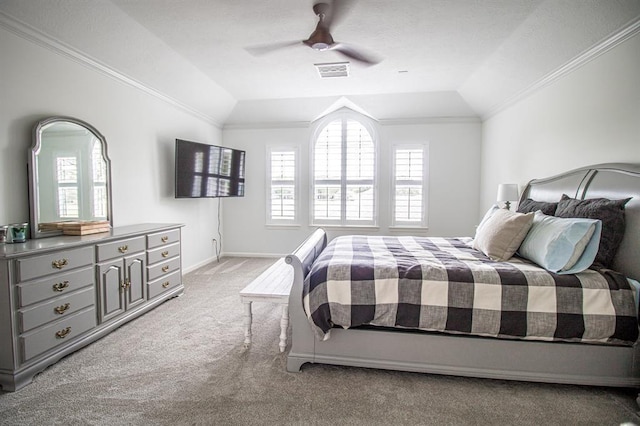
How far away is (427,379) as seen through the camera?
6.89 ft

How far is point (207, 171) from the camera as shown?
470 centimetres

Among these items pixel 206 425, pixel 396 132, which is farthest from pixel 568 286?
pixel 396 132

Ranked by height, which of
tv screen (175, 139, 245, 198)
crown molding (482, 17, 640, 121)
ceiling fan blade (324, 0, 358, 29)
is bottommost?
tv screen (175, 139, 245, 198)

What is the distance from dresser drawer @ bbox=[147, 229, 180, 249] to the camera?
127 inches

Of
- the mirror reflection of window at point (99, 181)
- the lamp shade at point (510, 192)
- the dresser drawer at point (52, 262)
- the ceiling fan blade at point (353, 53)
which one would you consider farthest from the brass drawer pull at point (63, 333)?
the lamp shade at point (510, 192)

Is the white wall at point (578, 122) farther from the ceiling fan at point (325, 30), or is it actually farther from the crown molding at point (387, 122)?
the ceiling fan at point (325, 30)

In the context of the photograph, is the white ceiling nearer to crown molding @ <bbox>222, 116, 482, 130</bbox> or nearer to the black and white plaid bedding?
crown molding @ <bbox>222, 116, 482, 130</bbox>

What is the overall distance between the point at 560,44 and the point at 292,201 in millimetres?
4286

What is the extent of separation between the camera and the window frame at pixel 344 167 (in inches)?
221

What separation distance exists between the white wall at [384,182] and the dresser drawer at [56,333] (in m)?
3.48

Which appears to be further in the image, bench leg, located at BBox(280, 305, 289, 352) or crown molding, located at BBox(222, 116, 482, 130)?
crown molding, located at BBox(222, 116, 482, 130)

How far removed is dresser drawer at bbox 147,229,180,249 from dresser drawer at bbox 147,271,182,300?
0.38 metres

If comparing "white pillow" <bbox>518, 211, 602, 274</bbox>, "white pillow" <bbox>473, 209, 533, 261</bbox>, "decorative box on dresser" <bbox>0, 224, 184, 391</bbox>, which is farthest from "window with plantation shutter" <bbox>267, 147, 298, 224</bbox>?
"white pillow" <bbox>518, 211, 602, 274</bbox>

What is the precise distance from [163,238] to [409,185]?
4049mm
